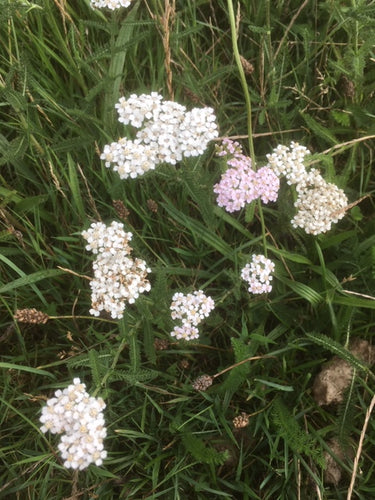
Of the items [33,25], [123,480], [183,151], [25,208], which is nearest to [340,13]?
[183,151]

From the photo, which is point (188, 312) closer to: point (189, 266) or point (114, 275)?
point (114, 275)

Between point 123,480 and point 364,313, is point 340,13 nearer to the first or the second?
point 364,313

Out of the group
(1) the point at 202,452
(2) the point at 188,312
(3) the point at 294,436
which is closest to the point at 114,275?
(2) the point at 188,312

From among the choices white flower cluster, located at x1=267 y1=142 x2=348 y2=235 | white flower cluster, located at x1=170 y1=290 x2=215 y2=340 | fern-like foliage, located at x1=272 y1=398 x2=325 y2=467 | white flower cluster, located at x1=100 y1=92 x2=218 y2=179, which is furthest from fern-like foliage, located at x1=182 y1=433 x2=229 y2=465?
white flower cluster, located at x1=100 y1=92 x2=218 y2=179

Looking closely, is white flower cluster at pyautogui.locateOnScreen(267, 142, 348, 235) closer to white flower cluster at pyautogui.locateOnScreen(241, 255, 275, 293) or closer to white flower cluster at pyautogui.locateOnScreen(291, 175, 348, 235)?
white flower cluster at pyautogui.locateOnScreen(291, 175, 348, 235)

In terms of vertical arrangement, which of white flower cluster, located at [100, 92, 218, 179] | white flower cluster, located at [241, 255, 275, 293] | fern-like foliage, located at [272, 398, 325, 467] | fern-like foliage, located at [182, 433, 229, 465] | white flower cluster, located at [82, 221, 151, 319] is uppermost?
white flower cluster, located at [100, 92, 218, 179]

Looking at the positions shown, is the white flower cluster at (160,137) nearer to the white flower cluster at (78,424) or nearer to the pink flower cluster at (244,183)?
the pink flower cluster at (244,183)

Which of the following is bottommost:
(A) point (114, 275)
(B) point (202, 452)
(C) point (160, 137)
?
(B) point (202, 452)

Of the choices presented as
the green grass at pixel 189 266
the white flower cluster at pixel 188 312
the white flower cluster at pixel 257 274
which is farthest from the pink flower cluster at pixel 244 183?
the white flower cluster at pixel 188 312
